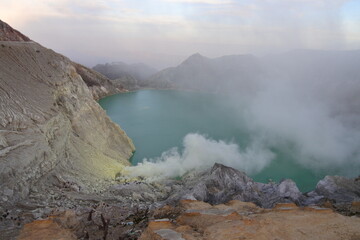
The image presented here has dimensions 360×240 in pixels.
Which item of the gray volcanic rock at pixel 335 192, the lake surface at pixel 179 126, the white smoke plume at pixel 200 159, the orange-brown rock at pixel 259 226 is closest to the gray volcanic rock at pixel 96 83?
the lake surface at pixel 179 126

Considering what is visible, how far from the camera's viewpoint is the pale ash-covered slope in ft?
48.2

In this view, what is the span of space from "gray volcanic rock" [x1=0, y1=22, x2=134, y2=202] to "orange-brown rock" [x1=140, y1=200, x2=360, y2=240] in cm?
803

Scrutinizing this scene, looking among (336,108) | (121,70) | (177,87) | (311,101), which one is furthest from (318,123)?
(121,70)

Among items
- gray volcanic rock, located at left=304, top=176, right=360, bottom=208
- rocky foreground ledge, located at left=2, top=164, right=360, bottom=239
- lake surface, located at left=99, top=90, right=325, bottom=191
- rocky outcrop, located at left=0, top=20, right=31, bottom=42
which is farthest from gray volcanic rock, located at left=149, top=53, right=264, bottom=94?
rocky foreground ledge, located at left=2, top=164, right=360, bottom=239

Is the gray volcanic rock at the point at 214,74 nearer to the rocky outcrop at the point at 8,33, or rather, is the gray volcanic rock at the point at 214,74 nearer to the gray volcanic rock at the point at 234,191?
the rocky outcrop at the point at 8,33

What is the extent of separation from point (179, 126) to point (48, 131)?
30936 mm

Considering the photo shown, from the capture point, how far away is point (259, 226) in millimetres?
8969

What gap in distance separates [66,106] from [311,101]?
62.1 metres

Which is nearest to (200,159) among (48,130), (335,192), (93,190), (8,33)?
(335,192)

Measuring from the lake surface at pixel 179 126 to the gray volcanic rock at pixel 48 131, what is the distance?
6.15 m

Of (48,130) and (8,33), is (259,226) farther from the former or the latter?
(8,33)

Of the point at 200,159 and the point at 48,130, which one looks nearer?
the point at 48,130

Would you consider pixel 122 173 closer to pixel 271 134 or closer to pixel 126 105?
pixel 271 134

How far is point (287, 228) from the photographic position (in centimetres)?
916
